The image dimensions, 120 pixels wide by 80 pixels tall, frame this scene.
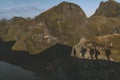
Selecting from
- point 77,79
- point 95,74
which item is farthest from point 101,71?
point 77,79

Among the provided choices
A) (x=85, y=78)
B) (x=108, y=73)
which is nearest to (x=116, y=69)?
(x=108, y=73)

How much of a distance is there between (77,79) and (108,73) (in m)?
21.0

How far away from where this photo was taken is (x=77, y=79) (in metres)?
200

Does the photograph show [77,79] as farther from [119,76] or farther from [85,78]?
[119,76]

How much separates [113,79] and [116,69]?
1083 centimetres

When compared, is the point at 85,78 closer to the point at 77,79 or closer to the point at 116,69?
the point at 77,79

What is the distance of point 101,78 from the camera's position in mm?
191875

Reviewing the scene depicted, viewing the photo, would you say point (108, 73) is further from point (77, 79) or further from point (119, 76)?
point (77, 79)

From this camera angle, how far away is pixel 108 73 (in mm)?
193375

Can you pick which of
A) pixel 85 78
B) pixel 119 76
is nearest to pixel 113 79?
pixel 119 76

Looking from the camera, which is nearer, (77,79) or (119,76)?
(119,76)

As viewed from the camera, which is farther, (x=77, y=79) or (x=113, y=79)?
(x=77, y=79)

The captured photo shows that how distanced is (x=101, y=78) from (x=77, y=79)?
16.8 meters

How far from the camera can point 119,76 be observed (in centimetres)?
18712
